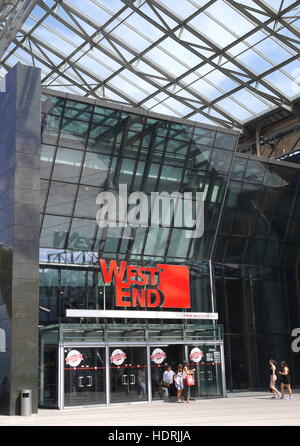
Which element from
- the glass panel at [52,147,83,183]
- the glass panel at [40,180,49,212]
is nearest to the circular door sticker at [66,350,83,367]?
the glass panel at [40,180,49,212]

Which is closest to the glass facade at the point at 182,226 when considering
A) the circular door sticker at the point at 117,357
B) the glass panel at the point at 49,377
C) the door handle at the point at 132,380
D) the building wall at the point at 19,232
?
the door handle at the point at 132,380

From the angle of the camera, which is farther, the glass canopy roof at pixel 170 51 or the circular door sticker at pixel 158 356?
the glass canopy roof at pixel 170 51

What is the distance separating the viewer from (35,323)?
20.1 metres

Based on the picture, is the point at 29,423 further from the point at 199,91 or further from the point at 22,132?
the point at 199,91

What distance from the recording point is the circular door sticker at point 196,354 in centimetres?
2534

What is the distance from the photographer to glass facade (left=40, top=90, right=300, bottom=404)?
25.0 meters

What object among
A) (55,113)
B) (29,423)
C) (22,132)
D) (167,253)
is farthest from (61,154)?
(29,423)

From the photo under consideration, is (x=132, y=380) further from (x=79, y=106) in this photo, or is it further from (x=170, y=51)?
(x=170, y=51)

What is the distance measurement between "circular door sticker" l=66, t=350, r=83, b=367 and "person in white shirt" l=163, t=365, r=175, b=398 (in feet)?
12.3

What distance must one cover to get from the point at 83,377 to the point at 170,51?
18337 mm

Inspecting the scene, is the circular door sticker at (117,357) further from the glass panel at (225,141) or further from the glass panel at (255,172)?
the glass panel at (255,172)

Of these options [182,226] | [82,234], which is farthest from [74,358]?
[182,226]

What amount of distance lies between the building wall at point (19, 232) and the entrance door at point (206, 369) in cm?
812

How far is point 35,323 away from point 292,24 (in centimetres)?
1866
